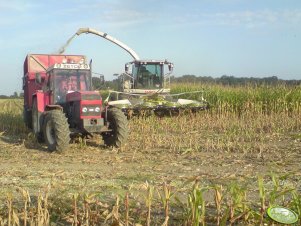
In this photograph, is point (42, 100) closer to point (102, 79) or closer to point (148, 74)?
point (102, 79)

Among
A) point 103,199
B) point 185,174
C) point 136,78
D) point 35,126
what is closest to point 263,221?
point 103,199

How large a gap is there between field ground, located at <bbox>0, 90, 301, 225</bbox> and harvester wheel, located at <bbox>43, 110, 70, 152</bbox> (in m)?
0.22

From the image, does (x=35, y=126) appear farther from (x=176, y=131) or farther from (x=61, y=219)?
(x=61, y=219)

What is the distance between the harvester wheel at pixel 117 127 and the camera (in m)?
9.57

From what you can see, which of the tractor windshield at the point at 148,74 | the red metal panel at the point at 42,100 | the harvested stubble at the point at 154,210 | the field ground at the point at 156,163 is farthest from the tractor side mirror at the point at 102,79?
the tractor windshield at the point at 148,74

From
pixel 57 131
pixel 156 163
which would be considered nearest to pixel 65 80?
pixel 57 131

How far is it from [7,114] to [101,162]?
10.8m

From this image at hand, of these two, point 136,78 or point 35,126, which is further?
point 136,78

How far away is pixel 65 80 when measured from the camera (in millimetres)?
10164

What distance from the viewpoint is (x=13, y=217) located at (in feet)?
11.9

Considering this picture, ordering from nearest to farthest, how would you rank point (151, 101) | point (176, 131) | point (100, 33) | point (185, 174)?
point (185, 174), point (176, 131), point (151, 101), point (100, 33)

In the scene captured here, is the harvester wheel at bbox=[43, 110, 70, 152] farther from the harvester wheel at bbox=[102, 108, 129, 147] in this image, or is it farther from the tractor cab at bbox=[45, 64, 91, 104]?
the harvester wheel at bbox=[102, 108, 129, 147]

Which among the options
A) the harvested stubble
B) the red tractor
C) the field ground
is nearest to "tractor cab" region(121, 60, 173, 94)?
the field ground

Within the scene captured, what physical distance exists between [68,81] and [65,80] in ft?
0.23
